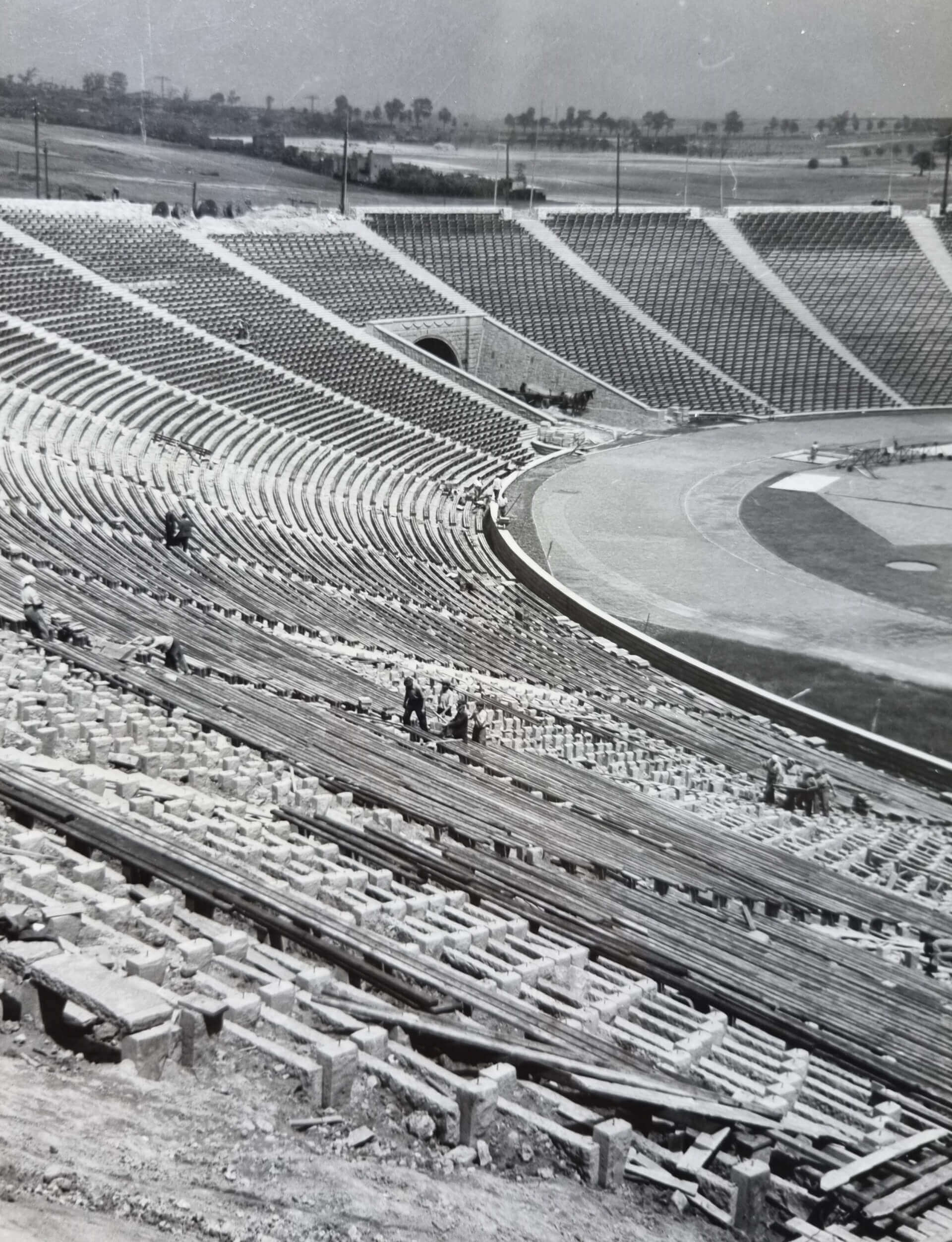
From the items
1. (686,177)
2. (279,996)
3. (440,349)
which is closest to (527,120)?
(686,177)

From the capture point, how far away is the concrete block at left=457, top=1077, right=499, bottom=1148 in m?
5.40

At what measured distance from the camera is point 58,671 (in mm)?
11766

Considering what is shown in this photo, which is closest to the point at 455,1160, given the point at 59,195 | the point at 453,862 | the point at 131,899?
the point at 131,899

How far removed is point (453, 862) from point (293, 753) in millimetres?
2319

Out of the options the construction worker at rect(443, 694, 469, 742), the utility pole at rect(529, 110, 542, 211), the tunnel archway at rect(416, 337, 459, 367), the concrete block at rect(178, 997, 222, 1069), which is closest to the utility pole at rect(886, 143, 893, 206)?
the utility pole at rect(529, 110, 542, 211)

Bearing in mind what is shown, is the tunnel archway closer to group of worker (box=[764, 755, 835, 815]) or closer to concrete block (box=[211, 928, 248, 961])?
group of worker (box=[764, 755, 835, 815])

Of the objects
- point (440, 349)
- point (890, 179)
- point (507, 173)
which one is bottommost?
point (440, 349)

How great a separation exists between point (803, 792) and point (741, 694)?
529 cm

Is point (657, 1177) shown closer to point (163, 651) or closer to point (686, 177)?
point (163, 651)

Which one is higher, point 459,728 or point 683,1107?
point 683,1107

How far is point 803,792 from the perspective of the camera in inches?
597

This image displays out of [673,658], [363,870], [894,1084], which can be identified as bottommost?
[673,658]

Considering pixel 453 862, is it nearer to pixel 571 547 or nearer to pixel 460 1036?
pixel 460 1036

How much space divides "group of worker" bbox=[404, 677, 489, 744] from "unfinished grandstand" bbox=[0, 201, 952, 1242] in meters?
0.24
